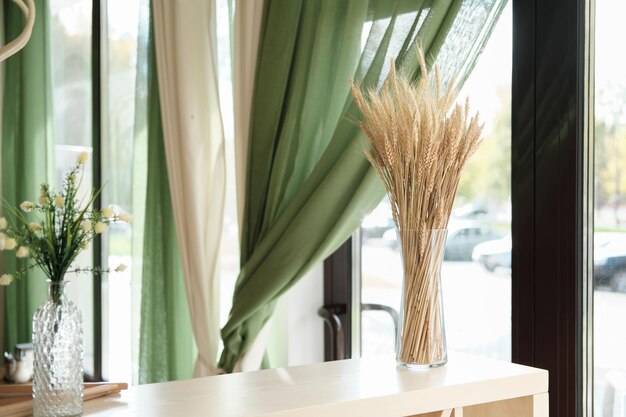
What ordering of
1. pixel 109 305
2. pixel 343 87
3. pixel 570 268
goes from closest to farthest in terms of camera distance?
pixel 570 268 < pixel 343 87 < pixel 109 305

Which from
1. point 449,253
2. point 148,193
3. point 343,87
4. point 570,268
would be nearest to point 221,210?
point 148,193

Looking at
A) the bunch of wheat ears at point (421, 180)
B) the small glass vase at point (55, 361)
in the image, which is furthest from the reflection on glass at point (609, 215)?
the small glass vase at point (55, 361)

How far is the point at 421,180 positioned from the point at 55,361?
0.80 meters

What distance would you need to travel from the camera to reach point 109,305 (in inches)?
136

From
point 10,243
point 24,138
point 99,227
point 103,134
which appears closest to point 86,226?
point 99,227

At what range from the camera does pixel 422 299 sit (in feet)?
5.58

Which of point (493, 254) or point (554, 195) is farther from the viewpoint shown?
point (493, 254)

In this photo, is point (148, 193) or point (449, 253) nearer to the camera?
point (449, 253)

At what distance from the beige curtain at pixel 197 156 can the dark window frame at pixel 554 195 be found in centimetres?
105

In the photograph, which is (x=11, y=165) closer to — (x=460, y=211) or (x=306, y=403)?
(x=460, y=211)

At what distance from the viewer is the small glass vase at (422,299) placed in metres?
1.70

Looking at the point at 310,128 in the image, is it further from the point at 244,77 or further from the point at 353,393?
the point at 353,393

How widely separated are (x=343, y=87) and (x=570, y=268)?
2.77 ft

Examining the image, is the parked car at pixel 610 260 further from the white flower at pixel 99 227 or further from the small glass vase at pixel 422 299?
the white flower at pixel 99 227
